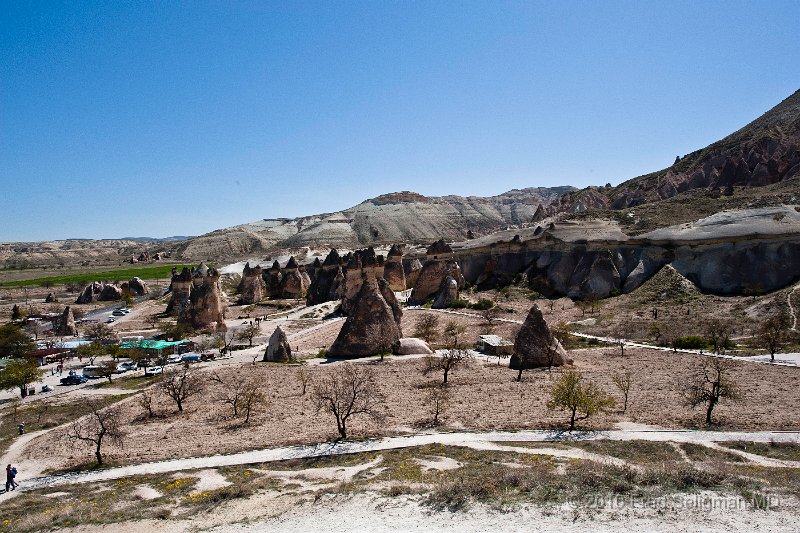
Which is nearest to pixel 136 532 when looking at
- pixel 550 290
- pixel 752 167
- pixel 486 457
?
pixel 486 457

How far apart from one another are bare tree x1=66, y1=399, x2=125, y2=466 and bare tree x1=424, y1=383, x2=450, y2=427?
11129 mm

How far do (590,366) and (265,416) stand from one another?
16797 millimetres

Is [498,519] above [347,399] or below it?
below

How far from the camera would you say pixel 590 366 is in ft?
96.4

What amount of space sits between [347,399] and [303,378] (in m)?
6.17

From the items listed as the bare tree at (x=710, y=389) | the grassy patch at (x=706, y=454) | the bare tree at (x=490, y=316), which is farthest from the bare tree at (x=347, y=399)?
the bare tree at (x=490, y=316)

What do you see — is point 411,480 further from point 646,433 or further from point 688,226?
point 688,226

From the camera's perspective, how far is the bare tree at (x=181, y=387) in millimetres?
25177

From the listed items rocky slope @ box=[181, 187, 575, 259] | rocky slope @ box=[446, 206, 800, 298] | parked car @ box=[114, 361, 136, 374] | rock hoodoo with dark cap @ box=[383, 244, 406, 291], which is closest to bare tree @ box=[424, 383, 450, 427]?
parked car @ box=[114, 361, 136, 374]

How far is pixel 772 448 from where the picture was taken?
54.3ft

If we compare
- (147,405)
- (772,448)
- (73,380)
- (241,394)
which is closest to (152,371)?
(73,380)

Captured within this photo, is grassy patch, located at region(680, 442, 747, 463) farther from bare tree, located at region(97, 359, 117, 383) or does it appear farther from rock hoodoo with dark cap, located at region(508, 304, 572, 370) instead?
bare tree, located at region(97, 359, 117, 383)

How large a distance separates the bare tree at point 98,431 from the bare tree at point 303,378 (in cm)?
777

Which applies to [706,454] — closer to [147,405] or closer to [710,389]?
[710,389]
